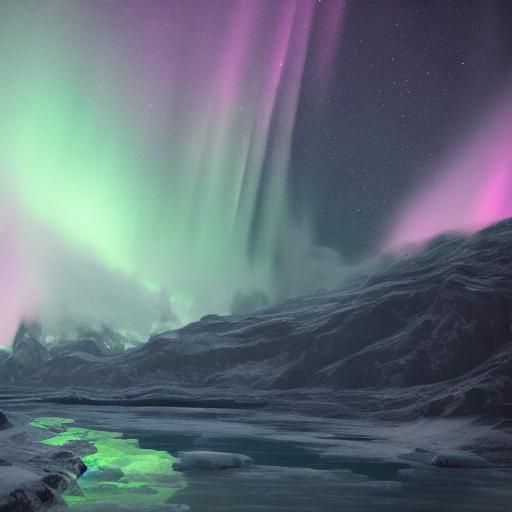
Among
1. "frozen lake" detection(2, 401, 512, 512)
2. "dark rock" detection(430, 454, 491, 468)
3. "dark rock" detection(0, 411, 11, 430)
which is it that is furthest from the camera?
"dark rock" detection(0, 411, 11, 430)

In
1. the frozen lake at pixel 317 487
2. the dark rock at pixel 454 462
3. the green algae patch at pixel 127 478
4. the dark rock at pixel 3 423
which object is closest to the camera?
the frozen lake at pixel 317 487

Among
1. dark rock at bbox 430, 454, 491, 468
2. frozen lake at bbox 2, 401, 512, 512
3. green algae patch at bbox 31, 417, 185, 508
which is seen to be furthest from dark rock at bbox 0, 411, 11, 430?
dark rock at bbox 430, 454, 491, 468

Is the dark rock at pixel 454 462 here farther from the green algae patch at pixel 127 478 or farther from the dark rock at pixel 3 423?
the dark rock at pixel 3 423

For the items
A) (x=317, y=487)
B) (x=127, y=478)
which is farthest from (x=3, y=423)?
(x=317, y=487)

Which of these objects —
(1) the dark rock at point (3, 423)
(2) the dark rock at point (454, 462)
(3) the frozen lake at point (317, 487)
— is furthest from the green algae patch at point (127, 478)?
(2) the dark rock at point (454, 462)

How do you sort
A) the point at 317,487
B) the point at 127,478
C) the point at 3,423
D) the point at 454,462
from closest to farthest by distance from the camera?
the point at 317,487, the point at 127,478, the point at 454,462, the point at 3,423

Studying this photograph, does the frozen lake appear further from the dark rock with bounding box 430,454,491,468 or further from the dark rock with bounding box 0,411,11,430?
the dark rock with bounding box 0,411,11,430

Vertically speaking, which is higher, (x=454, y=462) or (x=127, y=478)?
(x=454, y=462)

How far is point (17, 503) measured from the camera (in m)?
20.5

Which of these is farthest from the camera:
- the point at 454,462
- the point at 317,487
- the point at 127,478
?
the point at 454,462

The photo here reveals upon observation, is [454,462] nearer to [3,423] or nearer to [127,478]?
[127,478]

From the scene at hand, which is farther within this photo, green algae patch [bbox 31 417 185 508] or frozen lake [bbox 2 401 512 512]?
green algae patch [bbox 31 417 185 508]

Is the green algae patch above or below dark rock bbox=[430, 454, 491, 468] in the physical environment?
below

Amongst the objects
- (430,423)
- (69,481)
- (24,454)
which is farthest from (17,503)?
(430,423)
